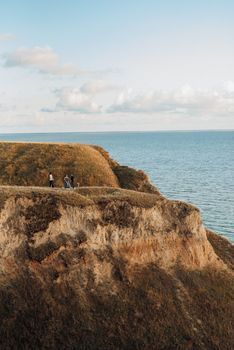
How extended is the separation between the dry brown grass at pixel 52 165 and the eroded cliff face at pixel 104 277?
25.5m

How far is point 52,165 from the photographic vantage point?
72625 millimetres

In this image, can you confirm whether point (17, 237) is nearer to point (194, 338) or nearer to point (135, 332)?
point (135, 332)

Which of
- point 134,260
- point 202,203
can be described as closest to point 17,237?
point 134,260

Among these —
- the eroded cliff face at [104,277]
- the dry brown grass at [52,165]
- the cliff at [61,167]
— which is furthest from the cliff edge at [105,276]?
the cliff at [61,167]

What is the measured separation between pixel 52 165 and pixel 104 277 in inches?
1439

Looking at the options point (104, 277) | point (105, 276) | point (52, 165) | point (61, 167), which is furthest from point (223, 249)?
point (52, 165)

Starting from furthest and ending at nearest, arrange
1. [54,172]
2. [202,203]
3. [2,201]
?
[202,203] < [54,172] < [2,201]

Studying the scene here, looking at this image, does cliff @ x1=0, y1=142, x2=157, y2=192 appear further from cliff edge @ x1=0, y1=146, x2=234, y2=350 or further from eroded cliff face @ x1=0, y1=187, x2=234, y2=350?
eroded cliff face @ x1=0, y1=187, x2=234, y2=350

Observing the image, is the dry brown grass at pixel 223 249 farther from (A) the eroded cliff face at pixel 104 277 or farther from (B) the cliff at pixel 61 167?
(B) the cliff at pixel 61 167

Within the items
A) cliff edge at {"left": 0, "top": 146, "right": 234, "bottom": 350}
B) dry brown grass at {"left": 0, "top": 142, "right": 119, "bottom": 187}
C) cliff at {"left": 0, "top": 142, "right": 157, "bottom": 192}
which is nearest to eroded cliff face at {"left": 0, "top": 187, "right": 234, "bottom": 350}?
cliff edge at {"left": 0, "top": 146, "right": 234, "bottom": 350}

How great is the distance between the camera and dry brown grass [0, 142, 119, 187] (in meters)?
70.2

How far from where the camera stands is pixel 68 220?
130ft

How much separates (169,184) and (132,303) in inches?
3314

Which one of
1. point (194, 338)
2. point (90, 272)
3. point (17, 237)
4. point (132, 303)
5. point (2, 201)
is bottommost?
point (194, 338)
